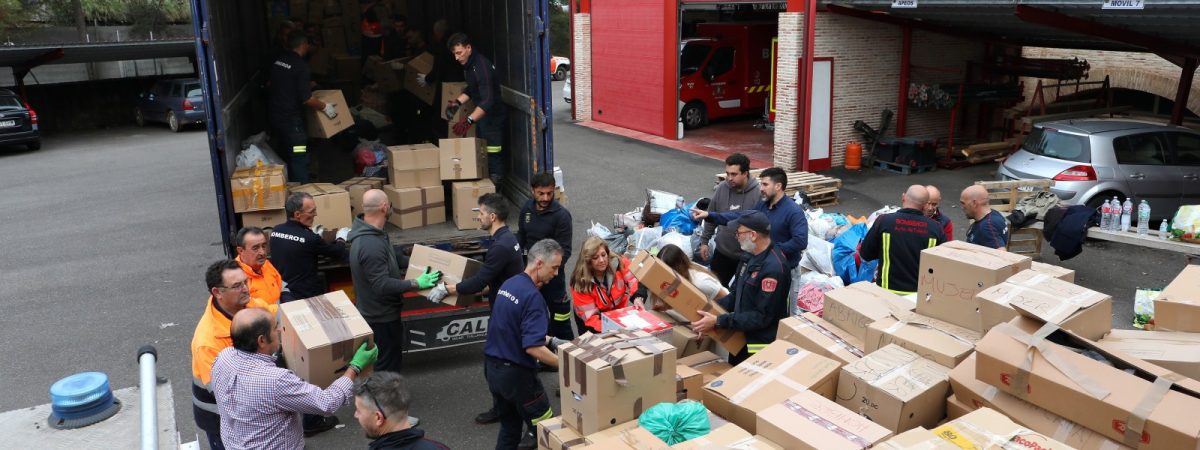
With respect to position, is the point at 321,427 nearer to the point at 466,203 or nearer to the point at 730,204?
the point at 466,203

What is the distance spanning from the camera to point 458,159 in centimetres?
753

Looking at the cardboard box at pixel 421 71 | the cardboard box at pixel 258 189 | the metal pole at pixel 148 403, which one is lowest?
the cardboard box at pixel 258 189

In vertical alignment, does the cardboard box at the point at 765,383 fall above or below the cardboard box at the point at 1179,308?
below

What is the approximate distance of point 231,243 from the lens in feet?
22.0

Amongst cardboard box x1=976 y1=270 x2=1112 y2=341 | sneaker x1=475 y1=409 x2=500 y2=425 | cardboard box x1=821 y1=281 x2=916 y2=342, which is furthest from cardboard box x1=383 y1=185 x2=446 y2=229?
cardboard box x1=976 y1=270 x2=1112 y2=341

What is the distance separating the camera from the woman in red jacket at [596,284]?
5.94 m

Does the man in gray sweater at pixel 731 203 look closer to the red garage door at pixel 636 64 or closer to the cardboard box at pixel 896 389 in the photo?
the cardboard box at pixel 896 389

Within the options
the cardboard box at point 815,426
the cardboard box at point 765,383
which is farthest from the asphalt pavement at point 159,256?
the cardboard box at point 815,426

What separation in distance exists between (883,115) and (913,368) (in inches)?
478

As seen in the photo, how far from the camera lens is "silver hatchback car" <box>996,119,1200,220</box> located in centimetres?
1043

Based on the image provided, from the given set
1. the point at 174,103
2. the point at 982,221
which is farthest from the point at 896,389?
the point at 174,103

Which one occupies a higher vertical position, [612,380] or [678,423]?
[612,380]

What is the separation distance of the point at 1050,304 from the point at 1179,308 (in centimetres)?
96

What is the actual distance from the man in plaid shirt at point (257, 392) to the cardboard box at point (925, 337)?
2.99 meters
